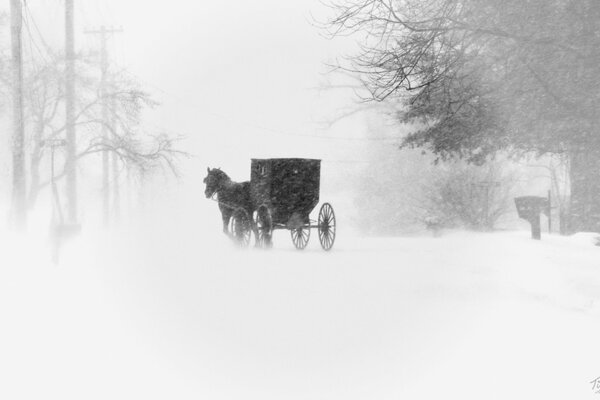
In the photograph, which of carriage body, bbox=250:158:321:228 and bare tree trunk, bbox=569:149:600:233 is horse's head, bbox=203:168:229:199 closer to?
carriage body, bbox=250:158:321:228

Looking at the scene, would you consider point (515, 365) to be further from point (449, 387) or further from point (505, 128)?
point (505, 128)

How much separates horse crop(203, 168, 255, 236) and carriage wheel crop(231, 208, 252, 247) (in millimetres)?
113

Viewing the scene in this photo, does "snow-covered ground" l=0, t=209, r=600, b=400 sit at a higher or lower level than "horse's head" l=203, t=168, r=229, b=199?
lower

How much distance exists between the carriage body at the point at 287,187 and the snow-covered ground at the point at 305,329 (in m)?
2.20

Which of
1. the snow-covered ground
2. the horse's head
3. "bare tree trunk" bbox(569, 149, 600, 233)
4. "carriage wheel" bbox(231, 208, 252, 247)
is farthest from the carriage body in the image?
"bare tree trunk" bbox(569, 149, 600, 233)

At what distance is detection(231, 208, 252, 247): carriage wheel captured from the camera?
16516mm

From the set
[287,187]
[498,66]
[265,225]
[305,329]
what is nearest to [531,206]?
[498,66]

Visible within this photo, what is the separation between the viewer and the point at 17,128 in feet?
56.7

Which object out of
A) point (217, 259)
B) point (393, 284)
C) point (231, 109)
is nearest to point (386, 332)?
point (393, 284)

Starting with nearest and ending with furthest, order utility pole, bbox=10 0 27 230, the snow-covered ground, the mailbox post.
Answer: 1. the snow-covered ground
2. utility pole, bbox=10 0 27 230
3. the mailbox post

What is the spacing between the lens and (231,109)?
131500mm

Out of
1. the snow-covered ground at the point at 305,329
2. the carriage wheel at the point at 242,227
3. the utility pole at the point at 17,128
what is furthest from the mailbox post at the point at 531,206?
the utility pole at the point at 17,128

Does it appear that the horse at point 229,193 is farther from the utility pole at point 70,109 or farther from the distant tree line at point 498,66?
the utility pole at point 70,109

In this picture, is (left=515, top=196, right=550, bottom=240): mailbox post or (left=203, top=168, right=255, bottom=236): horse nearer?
(left=203, top=168, right=255, bottom=236): horse
